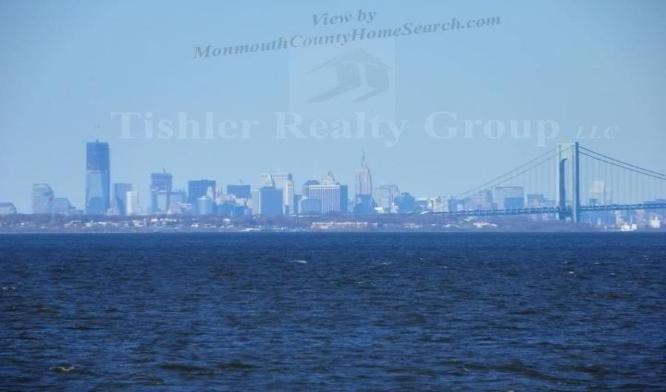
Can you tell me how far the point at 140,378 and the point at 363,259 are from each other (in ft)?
203

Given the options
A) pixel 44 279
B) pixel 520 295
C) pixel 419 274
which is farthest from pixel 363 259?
pixel 520 295

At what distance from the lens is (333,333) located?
31.9 meters

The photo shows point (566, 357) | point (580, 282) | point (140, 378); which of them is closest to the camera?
point (140, 378)

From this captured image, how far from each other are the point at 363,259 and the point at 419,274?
22.8m

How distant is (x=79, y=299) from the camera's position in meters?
44.3

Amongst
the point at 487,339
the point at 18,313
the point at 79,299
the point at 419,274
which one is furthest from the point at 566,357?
the point at 419,274

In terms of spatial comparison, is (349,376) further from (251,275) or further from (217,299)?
(251,275)

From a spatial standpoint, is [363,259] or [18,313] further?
[363,259]

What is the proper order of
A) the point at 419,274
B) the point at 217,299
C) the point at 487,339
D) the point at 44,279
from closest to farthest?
the point at 487,339, the point at 217,299, the point at 44,279, the point at 419,274

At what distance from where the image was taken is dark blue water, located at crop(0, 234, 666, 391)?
2445cm

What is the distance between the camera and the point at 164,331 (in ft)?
106

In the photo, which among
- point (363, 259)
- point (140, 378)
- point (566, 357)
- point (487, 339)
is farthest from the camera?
point (363, 259)

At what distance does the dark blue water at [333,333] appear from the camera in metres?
24.5

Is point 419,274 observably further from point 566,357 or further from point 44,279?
point 566,357
